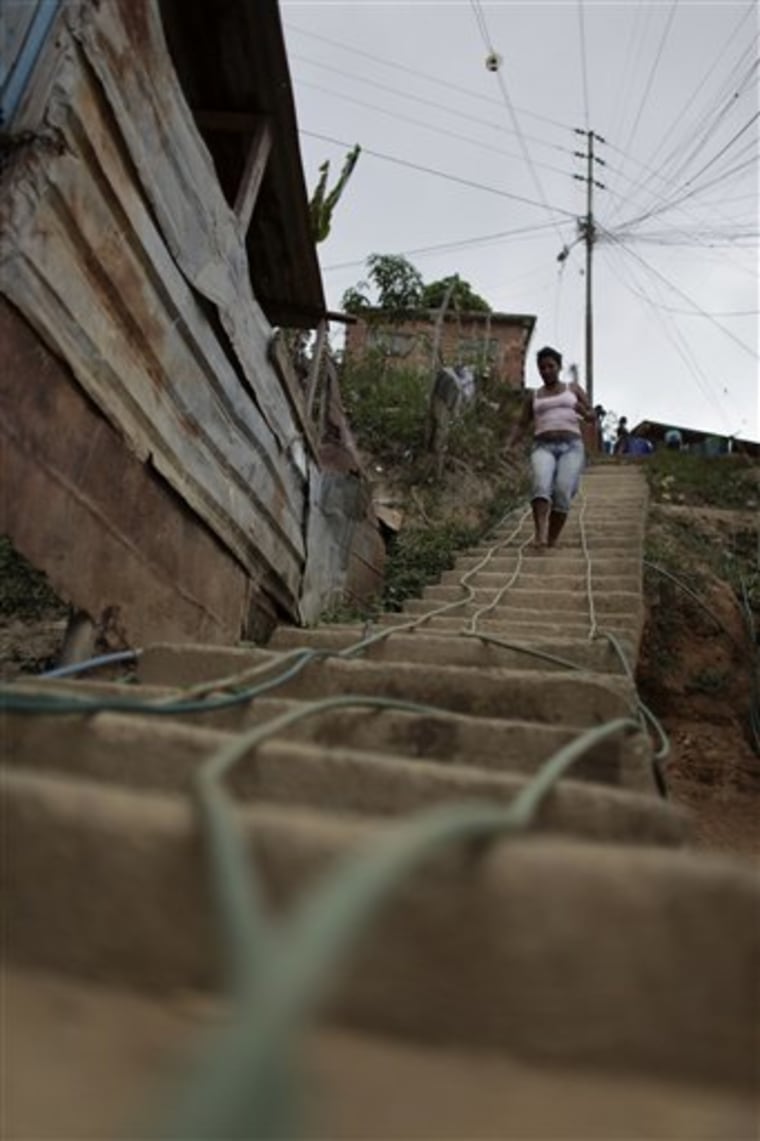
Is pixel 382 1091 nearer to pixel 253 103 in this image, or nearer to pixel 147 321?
pixel 147 321

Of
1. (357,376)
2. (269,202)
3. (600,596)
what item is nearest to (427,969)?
(600,596)

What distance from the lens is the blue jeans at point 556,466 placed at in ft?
16.3

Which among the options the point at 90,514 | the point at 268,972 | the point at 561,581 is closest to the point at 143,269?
the point at 90,514

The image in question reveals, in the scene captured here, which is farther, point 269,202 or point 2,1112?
point 269,202

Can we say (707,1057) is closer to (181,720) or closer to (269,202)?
(181,720)

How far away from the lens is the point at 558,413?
5023 mm

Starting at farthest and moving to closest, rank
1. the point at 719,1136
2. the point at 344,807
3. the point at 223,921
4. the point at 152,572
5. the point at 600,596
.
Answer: the point at 600,596 < the point at 152,572 < the point at 344,807 < the point at 719,1136 < the point at 223,921

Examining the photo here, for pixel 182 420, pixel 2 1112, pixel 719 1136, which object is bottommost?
pixel 2 1112

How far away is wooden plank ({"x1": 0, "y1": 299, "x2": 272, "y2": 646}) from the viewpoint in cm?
210

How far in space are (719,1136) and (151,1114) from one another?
0.61 metres

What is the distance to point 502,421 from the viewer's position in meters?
11.5

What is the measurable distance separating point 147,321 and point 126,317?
0.17 metres

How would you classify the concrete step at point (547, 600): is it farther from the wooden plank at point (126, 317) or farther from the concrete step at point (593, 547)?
the wooden plank at point (126, 317)

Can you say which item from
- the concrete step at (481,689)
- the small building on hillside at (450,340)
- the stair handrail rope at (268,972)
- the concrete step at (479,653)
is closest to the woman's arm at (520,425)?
the small building on hillside at (450,340)
